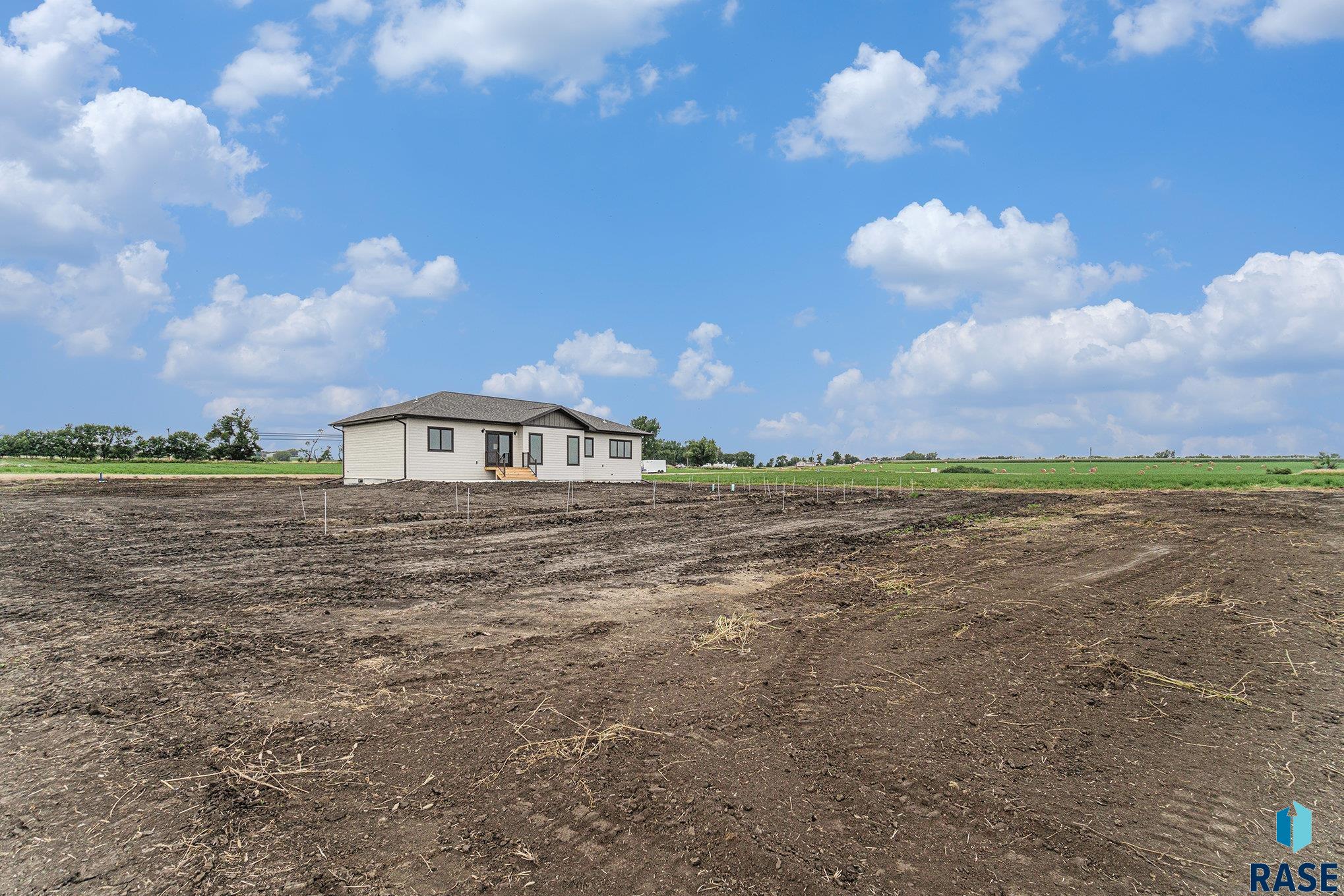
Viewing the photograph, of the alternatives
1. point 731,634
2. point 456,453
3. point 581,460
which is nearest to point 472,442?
point 456,453

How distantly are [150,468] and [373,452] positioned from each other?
21.9 metres

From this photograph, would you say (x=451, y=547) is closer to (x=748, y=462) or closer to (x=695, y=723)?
(x=695, y=723)

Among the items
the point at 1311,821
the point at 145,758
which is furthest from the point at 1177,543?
the point at 145,758

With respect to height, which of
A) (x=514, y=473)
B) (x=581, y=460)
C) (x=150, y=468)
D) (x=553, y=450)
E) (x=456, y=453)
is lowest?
(x=514, y=473)

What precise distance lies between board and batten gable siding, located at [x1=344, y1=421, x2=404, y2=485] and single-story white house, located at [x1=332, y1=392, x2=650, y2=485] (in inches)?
1.3

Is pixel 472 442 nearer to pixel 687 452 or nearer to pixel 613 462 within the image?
pixel 613 462

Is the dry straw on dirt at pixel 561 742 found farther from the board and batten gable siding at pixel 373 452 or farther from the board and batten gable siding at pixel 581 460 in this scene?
the board and batten gable siding at pixel 581 460

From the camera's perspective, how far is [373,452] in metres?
30.5

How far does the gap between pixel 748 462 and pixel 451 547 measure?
2873 inches

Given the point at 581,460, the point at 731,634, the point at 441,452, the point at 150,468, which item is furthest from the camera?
the point at 150,468

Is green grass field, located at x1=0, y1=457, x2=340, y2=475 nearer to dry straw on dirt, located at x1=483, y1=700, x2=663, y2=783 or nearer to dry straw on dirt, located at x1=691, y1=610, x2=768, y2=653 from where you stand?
dry straw on dirt, located at x1=691, y1=610, x2=768, y2=653

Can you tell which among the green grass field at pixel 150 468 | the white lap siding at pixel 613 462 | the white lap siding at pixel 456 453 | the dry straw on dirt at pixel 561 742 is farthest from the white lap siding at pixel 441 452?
the dry straw on dirt at pixel 561 742

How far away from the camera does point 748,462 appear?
271 ft

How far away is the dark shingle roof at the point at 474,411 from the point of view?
30.1 meters
